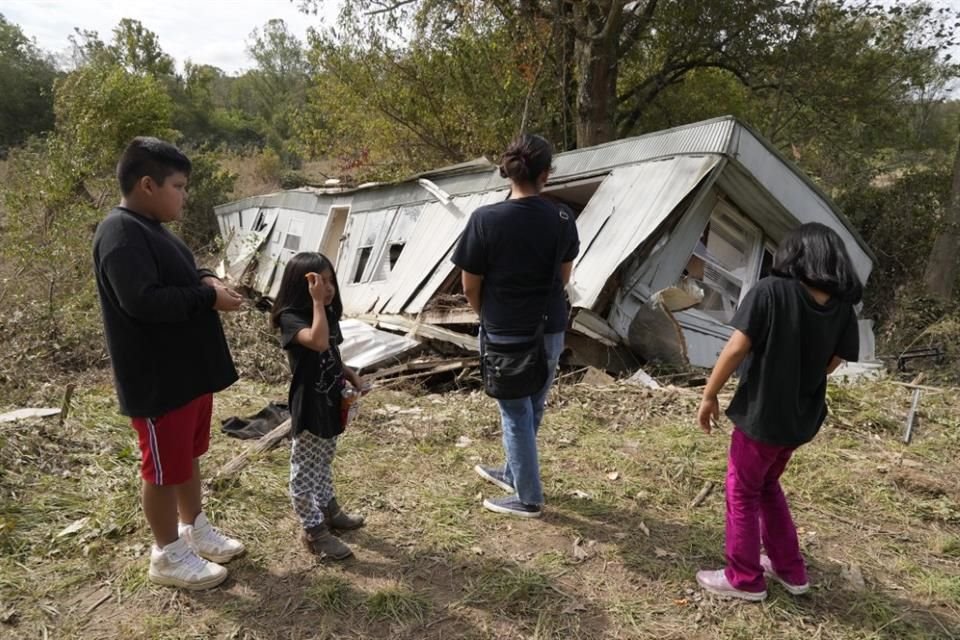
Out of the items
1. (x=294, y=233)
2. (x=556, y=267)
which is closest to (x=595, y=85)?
(x=294, y=233)

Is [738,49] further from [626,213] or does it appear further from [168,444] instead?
[168,444]

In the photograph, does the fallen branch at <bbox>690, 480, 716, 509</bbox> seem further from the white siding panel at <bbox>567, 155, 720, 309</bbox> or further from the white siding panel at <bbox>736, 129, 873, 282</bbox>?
the white siding panel at <bbox>736, 129, 873, 282</bbox>

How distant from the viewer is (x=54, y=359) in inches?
313

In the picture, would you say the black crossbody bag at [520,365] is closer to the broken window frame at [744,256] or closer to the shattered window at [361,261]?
the broken window frame at [744,256]

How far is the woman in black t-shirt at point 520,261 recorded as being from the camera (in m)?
2.93

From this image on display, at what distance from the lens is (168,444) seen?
2629 millimetres

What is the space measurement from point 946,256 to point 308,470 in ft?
39.7

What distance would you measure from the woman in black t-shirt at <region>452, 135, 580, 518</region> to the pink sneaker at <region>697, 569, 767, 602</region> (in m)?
1.05

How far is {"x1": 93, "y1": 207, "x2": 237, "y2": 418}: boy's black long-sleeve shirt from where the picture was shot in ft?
7.83

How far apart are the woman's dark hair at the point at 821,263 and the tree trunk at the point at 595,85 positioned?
36.0 feet

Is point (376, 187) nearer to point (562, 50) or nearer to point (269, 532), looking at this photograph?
point (562, 50)

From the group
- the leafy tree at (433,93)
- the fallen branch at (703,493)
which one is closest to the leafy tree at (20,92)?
the leafy tree at (433,93)

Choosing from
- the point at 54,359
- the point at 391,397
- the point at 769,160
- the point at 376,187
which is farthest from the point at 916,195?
the point at 54,359

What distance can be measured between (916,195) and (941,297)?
2901mm
